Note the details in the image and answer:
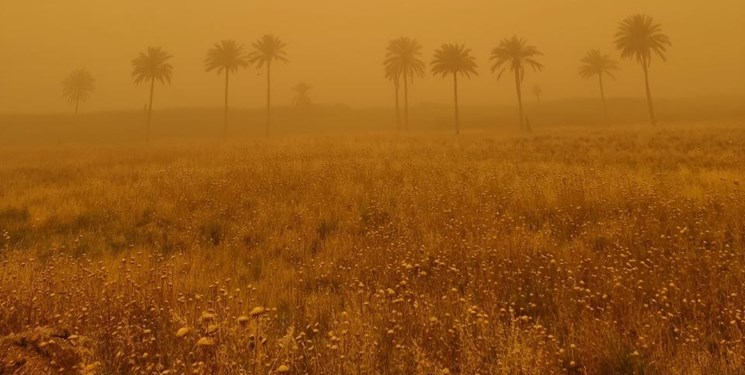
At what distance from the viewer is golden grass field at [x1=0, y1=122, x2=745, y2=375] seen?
3.06 meters

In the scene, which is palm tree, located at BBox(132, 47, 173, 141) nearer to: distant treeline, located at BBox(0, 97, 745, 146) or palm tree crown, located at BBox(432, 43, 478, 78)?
distant treeline, located at BBox(0, 97, 745, 146)

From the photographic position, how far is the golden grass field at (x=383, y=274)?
3.06 metres

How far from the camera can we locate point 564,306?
12.4 feet

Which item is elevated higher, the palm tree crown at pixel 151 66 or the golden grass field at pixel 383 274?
the palm tree crown at pixel 151 66

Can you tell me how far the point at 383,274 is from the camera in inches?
192

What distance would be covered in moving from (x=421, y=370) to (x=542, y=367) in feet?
2.84

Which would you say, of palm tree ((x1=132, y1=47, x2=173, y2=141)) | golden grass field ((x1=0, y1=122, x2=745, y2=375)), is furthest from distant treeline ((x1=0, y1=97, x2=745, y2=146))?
golden grass field ((x1=0, y1=122, x2=745, y2=375))

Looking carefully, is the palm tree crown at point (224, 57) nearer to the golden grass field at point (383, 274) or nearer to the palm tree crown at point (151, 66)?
the palm tree crown at point (151, 66)

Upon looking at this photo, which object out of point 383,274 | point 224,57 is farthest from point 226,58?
point 383,274

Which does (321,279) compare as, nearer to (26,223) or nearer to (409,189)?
(409,189)

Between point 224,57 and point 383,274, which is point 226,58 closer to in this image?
point 224,57

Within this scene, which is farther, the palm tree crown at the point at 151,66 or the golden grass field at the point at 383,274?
the palm tree crown at the point at 151,66

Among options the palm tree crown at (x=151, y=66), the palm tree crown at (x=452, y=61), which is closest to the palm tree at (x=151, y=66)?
the palm tree crown at (x=151, y=66)

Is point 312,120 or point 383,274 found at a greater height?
point 312,120
